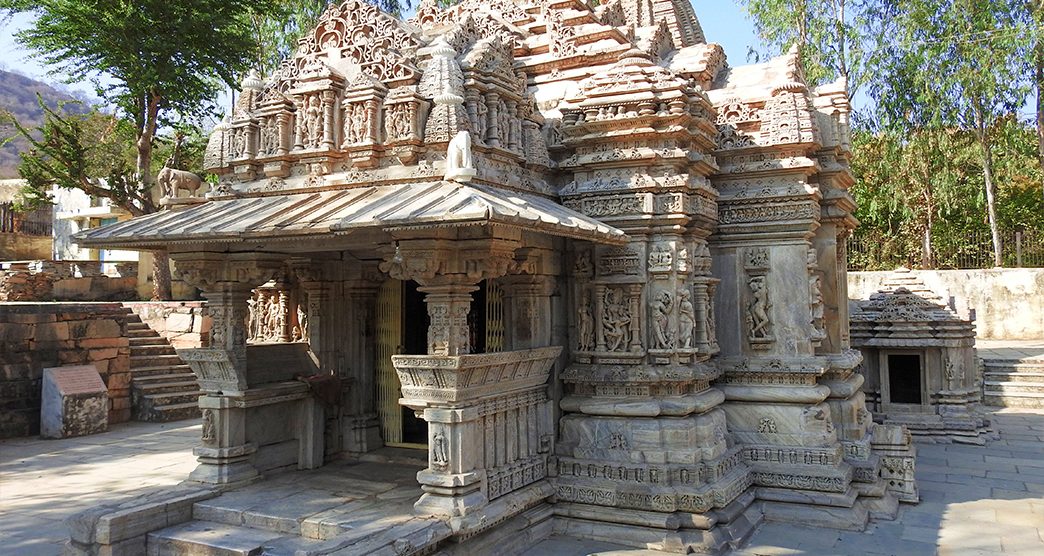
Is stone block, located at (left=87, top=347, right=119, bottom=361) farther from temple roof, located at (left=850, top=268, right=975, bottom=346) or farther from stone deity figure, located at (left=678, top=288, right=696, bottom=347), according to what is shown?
temple roof, located at (left=850, top=268, right=975, bottom=346)

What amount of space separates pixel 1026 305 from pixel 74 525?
23.6 m

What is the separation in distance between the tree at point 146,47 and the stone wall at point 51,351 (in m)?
6.85

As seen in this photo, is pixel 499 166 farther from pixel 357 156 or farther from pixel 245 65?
pixel 245 65

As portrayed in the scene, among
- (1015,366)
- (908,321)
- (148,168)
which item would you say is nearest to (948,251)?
(1015,366)

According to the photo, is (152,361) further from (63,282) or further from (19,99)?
(19,99)

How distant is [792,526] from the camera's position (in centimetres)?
671

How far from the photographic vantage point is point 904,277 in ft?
42.1

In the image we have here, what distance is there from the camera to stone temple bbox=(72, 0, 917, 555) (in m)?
5.70

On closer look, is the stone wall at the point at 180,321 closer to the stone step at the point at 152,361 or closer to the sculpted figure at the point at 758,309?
the stone step at the point at 152,361

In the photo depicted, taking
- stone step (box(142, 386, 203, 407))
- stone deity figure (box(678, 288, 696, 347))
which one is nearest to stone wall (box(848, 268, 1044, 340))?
stone deity figure (box(678, 288, 696, 347))

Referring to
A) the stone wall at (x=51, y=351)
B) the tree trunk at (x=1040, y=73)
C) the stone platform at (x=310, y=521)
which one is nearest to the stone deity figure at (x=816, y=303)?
the stone platform at (x=310, y=521)

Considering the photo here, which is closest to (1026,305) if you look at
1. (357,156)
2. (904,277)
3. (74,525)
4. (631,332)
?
(904,277)

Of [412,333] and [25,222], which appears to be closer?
[412,333]

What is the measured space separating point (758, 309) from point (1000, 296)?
18.3m
